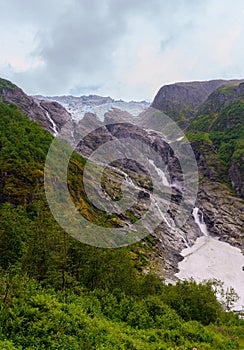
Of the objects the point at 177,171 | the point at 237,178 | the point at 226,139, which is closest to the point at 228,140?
the point at 226,139

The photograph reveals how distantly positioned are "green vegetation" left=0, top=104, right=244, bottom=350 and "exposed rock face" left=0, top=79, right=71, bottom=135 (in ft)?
359

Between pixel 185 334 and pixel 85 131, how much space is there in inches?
6118

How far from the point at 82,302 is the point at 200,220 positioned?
9199 centimetres

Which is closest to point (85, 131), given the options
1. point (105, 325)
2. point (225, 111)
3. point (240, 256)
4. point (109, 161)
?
point (109, 161)

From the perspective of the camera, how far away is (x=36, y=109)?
462 feet

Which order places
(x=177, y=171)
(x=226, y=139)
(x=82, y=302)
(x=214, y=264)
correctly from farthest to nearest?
(x=226, y=139), (x=177, y=171), (x=214, y=264), (x=82, y=302)

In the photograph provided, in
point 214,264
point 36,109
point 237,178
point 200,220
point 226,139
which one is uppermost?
point 226,139

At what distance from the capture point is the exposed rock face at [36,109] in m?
133

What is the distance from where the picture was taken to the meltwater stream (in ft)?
225

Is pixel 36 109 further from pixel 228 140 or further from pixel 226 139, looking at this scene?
pixel 228 140

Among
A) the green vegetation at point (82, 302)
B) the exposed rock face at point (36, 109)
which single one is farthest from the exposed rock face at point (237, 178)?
the green vegetation at point (82, 302)

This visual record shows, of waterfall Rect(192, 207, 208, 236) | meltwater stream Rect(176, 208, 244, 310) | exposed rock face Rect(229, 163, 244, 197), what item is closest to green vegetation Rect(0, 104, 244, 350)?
meltwater stream Rect(176, 208, 244, 310)

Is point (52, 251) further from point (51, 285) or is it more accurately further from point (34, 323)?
point (34, 323)

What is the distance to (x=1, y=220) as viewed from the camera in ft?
86.6
